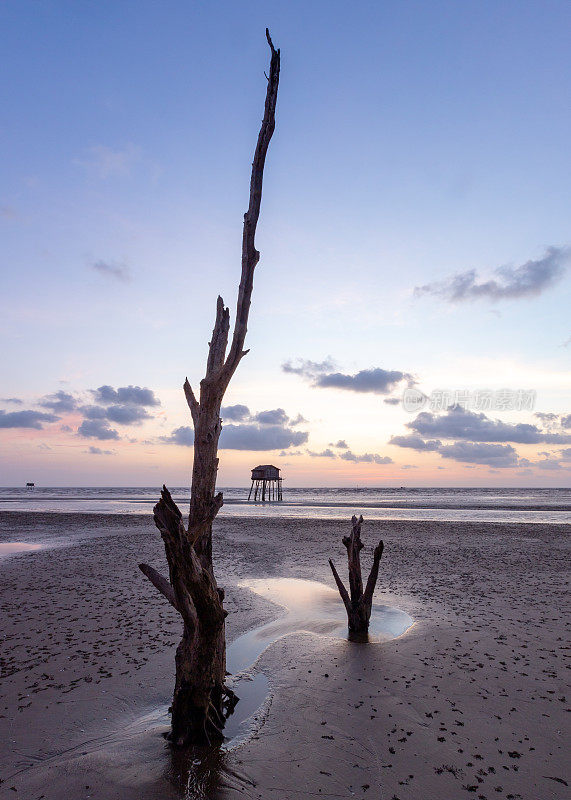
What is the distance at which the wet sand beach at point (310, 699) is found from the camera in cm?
491

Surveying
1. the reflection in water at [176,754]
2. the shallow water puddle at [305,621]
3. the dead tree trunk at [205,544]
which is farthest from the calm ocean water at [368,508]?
the dead tree trunk at [205,544]

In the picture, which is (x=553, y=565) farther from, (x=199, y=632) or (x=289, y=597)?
(x=199, y=632)

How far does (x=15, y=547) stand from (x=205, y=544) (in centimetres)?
2112

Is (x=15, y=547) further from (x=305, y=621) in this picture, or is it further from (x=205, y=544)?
(x=205, y=544)

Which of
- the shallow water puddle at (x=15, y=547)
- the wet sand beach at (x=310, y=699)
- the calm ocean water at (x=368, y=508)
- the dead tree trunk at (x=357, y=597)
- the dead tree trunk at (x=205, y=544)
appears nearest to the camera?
the wet sand beach at (x=310, y=699)

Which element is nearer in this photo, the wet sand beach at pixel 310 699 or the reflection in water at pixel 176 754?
the reflection in water at pixel 176 754

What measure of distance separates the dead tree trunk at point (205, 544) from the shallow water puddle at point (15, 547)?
18.4 m

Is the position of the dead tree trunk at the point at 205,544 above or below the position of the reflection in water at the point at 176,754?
above

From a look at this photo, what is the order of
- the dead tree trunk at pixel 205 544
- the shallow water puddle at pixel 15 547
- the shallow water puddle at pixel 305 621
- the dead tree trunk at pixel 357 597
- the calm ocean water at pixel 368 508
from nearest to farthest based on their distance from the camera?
the dead tree trunk at pixel 205 544 → the shallow water puddle at pixel 305 621 → the dead tree trunk at pixel 357 597 → the shallow water puddle at pixel 15 547 → the calm ocean water at pixel 368 508

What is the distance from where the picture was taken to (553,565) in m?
17.2

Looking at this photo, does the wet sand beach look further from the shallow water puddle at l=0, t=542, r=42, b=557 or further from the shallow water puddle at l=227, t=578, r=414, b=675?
the shallow water puddle at l=0, t=542, r=42, b=557

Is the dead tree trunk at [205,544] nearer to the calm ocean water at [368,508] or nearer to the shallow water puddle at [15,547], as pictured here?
the shallow water puddle at [15,547]

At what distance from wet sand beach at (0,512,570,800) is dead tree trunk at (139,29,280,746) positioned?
477mm

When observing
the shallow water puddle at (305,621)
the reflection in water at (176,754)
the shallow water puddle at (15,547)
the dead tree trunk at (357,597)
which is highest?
the dead tree trunk at (357,597)
